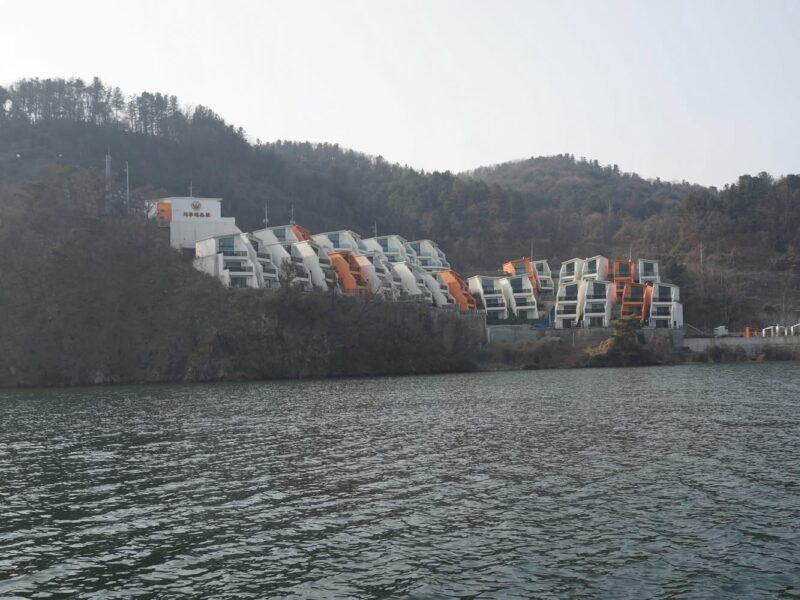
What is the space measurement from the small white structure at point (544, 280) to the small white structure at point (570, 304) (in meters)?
16.6

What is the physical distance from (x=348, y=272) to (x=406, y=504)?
90.5 m

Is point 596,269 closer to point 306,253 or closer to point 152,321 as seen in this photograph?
point 306,253

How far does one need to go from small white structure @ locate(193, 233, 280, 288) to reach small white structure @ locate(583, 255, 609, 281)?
60.2 m

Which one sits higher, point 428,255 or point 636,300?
point 428,255

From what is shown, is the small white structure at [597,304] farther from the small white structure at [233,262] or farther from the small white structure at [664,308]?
the small white structure at [233,262]

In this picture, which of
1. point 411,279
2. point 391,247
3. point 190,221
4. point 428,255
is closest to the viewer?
point 190,221

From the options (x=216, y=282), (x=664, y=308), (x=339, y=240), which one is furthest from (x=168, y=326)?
(x=664, y=308)

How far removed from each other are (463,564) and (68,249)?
3357 inches

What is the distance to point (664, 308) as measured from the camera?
4577 inches

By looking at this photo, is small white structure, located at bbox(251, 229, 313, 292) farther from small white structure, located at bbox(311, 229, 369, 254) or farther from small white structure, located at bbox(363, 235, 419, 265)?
small white structure, located at bbox(363, 235, 419, 265)

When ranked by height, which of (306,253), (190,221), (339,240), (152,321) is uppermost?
(190,221)

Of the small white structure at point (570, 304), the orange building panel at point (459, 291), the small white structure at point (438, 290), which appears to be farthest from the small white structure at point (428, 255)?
the small white structure at point (570, 304)

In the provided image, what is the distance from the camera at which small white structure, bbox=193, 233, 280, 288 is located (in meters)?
100

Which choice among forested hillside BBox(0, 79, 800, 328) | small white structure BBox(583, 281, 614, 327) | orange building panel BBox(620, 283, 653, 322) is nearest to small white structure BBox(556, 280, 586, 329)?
small white structure BBox(583, 281, 614, 327)
